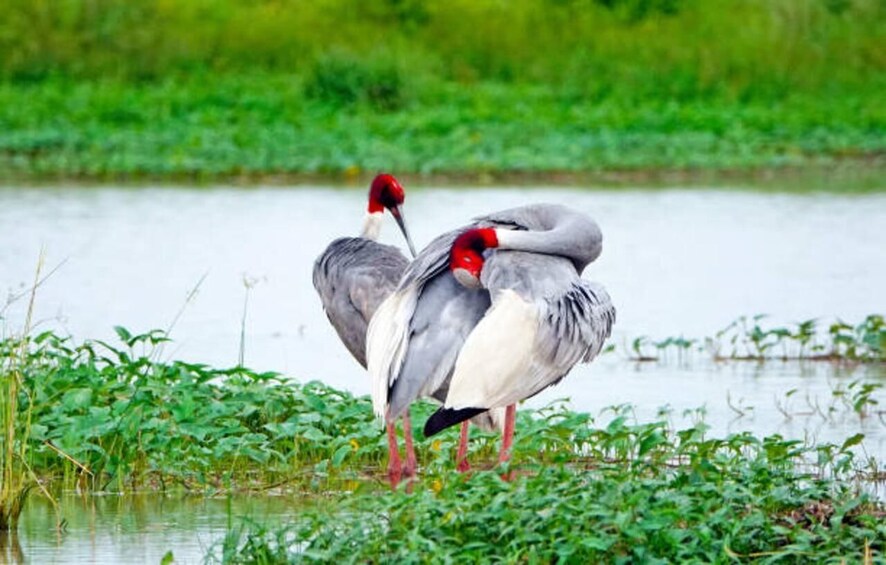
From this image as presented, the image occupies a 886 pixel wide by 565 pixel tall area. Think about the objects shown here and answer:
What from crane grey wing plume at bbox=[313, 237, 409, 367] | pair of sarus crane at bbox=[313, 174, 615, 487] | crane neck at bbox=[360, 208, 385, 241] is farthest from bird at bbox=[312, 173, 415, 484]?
crane neck at bbox=[360, 208, 385, 241]

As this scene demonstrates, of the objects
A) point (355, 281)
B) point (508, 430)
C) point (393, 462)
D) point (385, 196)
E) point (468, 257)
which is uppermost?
point (385, 196)

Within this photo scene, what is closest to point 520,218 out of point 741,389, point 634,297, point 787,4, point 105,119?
point 741,389

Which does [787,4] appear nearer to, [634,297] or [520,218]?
[634,297]

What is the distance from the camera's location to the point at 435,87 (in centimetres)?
2245

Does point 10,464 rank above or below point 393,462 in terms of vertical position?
above

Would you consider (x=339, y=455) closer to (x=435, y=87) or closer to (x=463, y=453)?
(x=463, y=453)

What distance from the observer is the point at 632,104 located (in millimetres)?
21891

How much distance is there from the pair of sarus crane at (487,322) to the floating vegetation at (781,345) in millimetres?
2508

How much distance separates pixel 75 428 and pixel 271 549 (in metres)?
1.67

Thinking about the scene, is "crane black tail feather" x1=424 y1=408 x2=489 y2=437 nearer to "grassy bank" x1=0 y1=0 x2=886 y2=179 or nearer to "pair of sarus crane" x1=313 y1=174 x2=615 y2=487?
"pair of sarus crane" x1=313 y1=174 x2=615 y2=487

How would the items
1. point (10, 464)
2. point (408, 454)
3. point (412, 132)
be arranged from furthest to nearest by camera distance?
point (412, 132) < point (408, 454) < point (10, 464)

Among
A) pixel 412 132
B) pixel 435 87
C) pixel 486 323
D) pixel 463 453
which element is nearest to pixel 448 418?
pixel 486 323

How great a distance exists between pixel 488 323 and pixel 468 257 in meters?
0.29

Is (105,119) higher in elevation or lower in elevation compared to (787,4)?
lower
